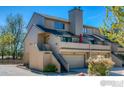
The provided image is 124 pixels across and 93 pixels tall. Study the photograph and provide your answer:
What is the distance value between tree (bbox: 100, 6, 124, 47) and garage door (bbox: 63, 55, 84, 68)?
8984 mm

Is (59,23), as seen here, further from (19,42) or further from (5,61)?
(5,61)

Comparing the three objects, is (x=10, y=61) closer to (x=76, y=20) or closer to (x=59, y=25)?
(x=59, y=25)

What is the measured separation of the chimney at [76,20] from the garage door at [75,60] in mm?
3063

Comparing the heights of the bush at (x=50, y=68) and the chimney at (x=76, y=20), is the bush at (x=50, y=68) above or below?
below

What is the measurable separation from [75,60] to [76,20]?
4652 mm

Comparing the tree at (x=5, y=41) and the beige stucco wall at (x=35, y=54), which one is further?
the tree at (x=5, y=41)

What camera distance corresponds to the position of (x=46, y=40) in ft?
57.4

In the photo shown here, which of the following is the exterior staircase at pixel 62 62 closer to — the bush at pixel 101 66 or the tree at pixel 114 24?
the bush at pixel 101 66

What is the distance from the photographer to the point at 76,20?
19297 mm

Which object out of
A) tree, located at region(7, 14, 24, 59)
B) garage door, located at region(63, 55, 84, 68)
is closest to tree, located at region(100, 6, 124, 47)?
garage door, located at region(63, 55, 84, 68)

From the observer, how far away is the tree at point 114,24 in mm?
6715

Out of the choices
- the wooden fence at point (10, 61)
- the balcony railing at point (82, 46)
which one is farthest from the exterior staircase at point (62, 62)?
the wooden fence at point (10, 61)

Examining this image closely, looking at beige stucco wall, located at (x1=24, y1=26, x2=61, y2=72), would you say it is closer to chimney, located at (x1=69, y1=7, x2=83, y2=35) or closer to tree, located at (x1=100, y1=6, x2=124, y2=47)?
→ chimney, located at (x1=69, y1=7, x2=83, y2=35)

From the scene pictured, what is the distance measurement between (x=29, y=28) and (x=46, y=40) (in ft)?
10.0
